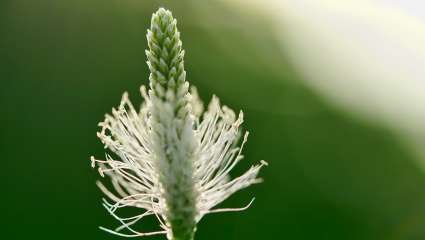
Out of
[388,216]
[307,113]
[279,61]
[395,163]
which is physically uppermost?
[279,61]

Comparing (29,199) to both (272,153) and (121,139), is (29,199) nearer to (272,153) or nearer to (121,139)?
(272,153)

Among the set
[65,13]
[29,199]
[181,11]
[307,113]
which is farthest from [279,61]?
[29,199]

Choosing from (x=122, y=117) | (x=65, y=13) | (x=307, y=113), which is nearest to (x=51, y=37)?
(x=65, y=13)

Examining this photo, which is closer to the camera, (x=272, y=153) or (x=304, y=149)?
(x=272, y=153)

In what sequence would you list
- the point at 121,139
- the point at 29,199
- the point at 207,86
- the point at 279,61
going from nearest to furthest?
the point at 121,139, the point at 29,199, the point at 207,86, the point at 279,61

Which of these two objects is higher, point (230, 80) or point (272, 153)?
point (230, 80)

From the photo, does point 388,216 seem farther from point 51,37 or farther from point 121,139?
point 121,139

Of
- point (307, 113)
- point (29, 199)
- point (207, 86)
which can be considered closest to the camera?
point (29, 199)
